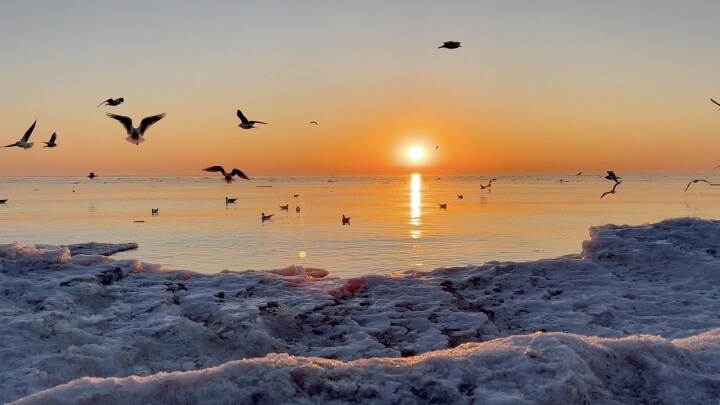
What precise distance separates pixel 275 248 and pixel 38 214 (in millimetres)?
36906

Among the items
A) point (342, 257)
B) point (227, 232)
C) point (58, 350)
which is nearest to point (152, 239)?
point (227, 232)

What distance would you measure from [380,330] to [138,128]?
1176 centimetres

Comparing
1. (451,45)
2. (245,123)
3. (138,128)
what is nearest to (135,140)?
(138,128)

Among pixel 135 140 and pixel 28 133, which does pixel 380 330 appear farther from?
pixel 28 133

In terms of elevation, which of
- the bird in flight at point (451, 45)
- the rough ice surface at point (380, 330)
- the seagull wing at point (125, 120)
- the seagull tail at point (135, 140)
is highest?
the bird in flight at point (451, 45)

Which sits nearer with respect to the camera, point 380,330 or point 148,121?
point 380,330

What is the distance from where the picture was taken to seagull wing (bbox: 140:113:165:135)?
55.8ft

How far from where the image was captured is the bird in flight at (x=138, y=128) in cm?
1645

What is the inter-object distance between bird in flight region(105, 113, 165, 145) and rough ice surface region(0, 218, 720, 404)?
502 cm

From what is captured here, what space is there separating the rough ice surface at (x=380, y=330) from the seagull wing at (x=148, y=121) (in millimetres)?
5706

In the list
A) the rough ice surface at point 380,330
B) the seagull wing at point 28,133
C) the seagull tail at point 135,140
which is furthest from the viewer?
the seagull wing at point 28,133

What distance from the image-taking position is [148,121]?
17.2 m

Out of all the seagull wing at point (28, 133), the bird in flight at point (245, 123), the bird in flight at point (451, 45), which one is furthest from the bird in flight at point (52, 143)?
the bird in flight at point (451, 45)

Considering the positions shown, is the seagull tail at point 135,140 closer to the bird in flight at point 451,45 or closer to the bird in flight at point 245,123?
the bird in flight at point 245,123
